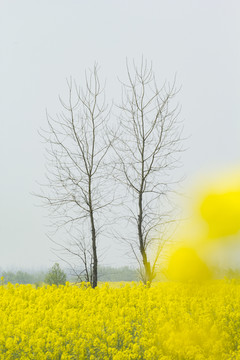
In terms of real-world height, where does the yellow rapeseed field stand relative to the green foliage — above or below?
below

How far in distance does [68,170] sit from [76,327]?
207 inches

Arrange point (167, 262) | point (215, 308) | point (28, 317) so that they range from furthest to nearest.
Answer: point (167, 262)
point (215, 308)
point (28, 317)

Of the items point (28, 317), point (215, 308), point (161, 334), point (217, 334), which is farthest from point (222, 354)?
point (28, 317)

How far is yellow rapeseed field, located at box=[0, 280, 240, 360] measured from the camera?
4.32 m

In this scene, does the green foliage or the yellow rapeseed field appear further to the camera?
the green foliage

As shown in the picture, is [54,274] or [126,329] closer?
[126,329]

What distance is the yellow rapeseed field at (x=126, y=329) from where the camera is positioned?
4316 millimetres

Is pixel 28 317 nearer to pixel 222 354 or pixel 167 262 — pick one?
pixel 222 354

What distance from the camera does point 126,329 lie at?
4.66 meters

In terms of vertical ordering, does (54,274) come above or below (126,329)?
above

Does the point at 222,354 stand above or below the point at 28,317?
below

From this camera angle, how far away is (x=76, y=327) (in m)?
4.83

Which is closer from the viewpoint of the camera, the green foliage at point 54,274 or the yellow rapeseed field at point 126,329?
the yellow rapeseed field at point 126,329

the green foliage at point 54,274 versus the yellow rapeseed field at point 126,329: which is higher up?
the green foliage at point 54,274
